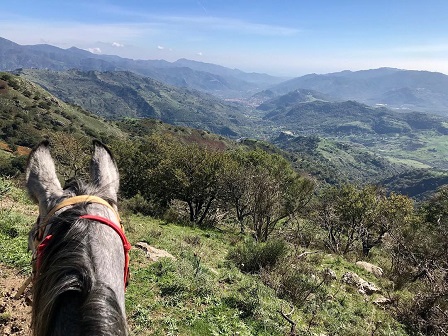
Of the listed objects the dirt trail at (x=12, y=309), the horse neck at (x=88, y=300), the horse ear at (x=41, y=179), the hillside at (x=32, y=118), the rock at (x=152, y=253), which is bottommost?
the hillside at (x=32, y=118)

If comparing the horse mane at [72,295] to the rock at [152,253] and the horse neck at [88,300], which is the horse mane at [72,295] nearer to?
the horse neck at [88,300]

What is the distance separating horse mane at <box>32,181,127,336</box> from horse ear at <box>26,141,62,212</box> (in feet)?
1.41

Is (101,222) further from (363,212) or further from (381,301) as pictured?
(363,212)

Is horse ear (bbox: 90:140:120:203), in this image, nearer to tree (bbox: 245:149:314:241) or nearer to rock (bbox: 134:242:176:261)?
rock (bbox: 134:242:176:261)

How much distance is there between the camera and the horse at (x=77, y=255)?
1.11m

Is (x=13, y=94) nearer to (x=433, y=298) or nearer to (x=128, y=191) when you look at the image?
(x=128, y=191)

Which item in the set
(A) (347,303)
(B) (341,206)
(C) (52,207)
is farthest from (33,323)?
(B) (341,206)

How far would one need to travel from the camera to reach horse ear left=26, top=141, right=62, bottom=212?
5.57 feet

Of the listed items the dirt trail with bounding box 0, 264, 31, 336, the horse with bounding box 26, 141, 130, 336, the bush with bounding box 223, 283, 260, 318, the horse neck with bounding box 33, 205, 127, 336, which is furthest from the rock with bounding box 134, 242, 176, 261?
the horse neck with bounding box 33, 205, 127, 336

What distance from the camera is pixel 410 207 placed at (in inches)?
1105

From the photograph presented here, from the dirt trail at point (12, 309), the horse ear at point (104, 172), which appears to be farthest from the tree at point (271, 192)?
the horse ear at point (104, 172)

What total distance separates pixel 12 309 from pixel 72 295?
481 cm

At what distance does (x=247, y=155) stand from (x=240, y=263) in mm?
29029

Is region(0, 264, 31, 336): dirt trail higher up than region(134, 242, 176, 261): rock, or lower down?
higher up
